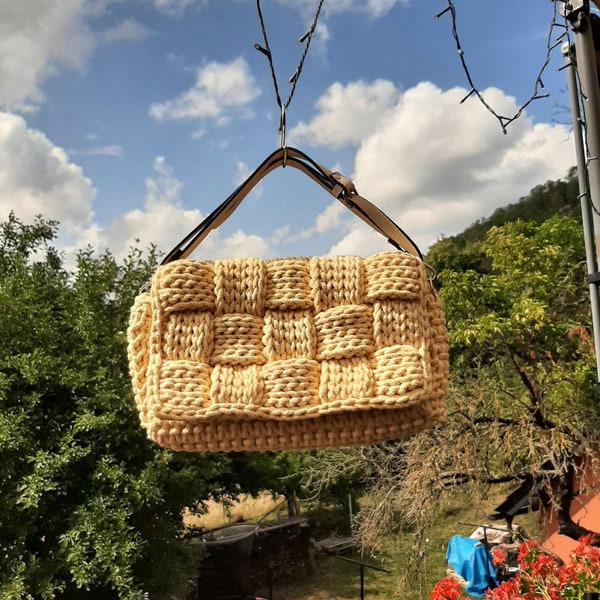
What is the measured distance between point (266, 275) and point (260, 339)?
9 centimetres

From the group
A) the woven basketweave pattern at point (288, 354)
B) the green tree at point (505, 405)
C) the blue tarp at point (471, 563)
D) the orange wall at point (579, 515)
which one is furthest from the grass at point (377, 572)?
the woven basketweave pattern at point (288, 354)

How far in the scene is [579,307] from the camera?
14.6ft

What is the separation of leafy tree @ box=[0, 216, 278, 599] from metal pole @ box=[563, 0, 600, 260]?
3063mm

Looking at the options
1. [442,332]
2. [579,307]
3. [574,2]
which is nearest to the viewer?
[442,332]

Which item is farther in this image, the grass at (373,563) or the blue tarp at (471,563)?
the grass at (373,563)

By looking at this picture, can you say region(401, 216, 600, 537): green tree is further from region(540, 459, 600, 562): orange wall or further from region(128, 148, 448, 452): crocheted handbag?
region(128, 148, 448, 452): crocheted handbag

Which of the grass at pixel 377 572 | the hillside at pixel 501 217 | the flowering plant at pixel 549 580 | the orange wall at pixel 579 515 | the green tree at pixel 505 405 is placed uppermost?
the hillside at pixel 501 217

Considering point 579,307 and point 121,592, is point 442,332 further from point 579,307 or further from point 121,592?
point 579,307

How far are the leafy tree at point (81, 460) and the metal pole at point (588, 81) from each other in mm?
3063

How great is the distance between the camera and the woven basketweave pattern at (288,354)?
0.71 meters

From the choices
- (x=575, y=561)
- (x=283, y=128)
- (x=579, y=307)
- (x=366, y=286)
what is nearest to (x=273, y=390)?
(x=366, y=286)

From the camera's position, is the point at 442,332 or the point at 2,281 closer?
the point at 442,332

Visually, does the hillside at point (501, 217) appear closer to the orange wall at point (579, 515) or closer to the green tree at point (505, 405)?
the green tree at point (505, 405)

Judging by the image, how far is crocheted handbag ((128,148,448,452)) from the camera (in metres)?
0.71
